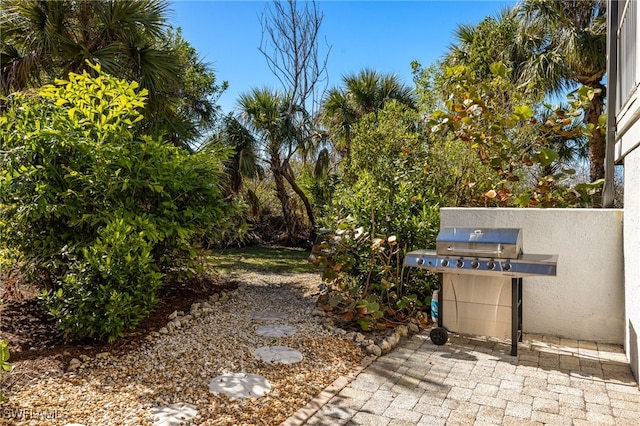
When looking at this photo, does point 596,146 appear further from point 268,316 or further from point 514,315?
point 268,316

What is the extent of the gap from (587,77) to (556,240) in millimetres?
7684

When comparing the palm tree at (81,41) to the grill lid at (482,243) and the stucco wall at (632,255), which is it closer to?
the grill lid at (482,243)

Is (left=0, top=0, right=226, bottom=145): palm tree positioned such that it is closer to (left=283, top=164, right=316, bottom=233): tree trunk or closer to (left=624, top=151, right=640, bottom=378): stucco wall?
(left=283, top=164, right=316, bottom=233): tree trunk

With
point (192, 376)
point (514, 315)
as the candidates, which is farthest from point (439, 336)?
point (192, 376)

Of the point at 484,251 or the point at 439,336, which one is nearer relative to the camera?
the point at 484,251

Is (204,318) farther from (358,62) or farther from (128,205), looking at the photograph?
(358,62)

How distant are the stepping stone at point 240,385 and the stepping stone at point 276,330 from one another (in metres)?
0.90

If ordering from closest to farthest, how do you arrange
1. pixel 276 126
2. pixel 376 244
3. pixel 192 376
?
pixel 192 376, pixel 376 244, pixel 276 126

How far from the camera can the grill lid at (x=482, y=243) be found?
3551mm

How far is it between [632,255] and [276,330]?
10.3ft

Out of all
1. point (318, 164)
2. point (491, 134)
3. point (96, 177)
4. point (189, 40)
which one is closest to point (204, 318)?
point (96, 177)

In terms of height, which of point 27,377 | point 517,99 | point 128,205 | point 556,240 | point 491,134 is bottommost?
point 27,377

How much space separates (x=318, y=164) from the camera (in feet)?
41.4

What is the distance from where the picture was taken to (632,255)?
3.44 m
